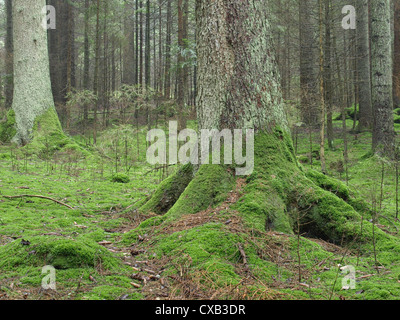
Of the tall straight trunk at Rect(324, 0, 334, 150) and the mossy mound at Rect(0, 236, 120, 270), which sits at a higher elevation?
the tall straight trunk at Rect(324, 0, 334, 150)

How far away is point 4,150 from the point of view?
10.4 m

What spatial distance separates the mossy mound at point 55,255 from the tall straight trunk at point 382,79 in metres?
8.70

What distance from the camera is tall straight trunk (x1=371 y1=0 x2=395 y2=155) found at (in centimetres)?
948

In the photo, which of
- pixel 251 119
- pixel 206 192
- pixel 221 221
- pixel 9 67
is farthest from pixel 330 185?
pixel 9 67

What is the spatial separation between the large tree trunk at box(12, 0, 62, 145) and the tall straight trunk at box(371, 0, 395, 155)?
9503 millimetres

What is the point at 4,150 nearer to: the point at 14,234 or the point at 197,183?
the point at 14,234

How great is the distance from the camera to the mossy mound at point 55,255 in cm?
283

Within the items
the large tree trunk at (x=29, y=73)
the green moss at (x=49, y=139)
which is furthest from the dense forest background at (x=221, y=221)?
the large tree trunk at (x=29, y=73)

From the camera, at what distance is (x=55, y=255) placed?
9.37 feet

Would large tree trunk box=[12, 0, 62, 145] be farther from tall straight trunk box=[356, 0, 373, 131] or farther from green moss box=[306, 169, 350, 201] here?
tall straight trunk box=[356, 0, 373, 131]

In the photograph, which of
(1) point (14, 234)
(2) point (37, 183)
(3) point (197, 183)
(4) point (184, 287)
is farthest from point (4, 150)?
(4) point (184, 287)

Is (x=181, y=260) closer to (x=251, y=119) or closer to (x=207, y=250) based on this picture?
(x=207, y=250)

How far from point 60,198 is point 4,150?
5.66 metres

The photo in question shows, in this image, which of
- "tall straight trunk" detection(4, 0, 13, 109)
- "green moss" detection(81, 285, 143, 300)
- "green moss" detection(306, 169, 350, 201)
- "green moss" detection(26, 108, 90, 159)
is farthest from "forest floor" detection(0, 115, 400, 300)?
"tall straight trunk" detection(4, 0, 13, 109)
